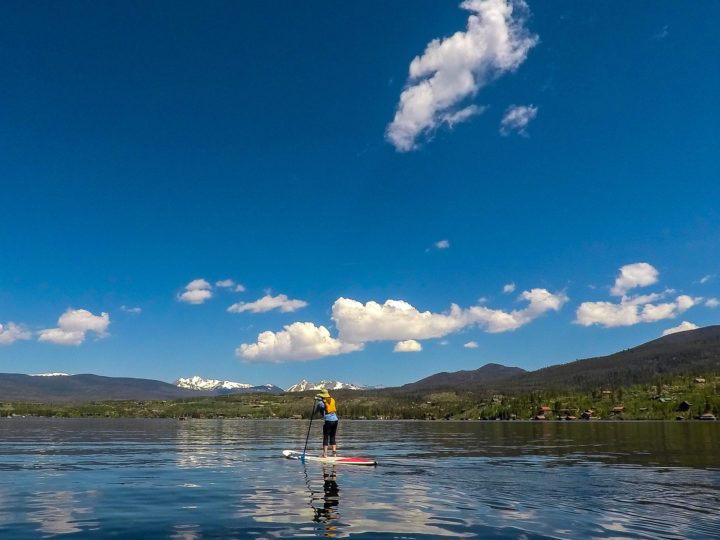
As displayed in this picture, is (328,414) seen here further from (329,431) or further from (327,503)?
(327,503)

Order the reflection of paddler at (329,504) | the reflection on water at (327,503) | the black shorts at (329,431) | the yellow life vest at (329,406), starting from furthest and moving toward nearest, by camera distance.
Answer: the black shorts at (329,431) < the yellow life vest at (329,406) < the reflection of paddler at (329,504) < the reflection on water at (327,503)

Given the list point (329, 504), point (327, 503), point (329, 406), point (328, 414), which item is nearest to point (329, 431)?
point (328, 414)

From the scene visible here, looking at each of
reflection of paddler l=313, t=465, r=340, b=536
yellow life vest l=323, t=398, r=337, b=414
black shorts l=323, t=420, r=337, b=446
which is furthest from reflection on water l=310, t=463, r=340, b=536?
black shorts l=323, t=420, r=337, b=446

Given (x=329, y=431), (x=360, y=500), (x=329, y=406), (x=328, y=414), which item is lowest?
(x=360, y=500)

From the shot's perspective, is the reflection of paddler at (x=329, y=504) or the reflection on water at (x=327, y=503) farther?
the reflection of paddler at (x=329, y=504)

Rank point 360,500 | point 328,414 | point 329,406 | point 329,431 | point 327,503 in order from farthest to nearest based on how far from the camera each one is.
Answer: point 329,431 → point 328,414 → point 329,406 → point 360,500 → point 327,503

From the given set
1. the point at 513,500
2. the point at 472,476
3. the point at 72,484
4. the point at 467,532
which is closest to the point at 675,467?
the point at 472,476

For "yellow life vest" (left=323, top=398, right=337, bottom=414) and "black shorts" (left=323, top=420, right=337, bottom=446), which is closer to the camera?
"yellow life vest" (left=323, top=398, right=337, bottom=414)

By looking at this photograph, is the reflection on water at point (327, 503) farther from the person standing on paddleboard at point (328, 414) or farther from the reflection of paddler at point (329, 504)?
the person standing on paddleboard at point (328, 414)

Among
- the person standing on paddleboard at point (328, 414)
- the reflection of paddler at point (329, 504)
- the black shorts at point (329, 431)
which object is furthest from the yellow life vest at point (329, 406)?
the reflection of paddler at point (329, 504)

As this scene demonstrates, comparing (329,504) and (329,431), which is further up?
(329,431)

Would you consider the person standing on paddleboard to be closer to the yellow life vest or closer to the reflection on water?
the yellow life vest

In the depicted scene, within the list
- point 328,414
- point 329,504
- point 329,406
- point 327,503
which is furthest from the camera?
point 328,414

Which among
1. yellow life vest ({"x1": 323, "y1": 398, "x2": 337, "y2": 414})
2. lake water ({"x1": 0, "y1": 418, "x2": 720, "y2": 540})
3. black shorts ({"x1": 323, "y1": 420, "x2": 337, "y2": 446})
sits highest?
yellow life vest ({"x1": 323, "y1": 398, "x2": 337, "y2": 414})
